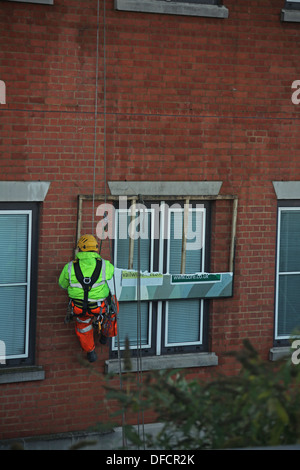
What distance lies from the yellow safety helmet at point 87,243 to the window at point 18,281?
0.66 m

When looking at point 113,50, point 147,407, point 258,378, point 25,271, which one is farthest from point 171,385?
point 113,50

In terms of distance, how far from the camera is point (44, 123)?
346 inches

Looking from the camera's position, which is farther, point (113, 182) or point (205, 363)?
point (205, 363)

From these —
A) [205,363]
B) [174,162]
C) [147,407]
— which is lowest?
[205,363]

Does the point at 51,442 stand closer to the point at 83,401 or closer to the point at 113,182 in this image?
the point at 83,401

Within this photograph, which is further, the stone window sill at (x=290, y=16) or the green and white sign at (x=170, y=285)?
the stone window sill at (x=290, y=16)

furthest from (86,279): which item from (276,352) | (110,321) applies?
(276,352)

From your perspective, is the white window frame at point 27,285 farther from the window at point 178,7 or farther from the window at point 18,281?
the window at point 178,7

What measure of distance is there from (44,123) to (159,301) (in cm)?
255

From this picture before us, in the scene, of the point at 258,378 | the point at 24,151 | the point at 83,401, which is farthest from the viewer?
the point at 83,401

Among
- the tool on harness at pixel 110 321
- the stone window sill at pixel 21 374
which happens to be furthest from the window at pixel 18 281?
the tool on harness at pixel 110 321

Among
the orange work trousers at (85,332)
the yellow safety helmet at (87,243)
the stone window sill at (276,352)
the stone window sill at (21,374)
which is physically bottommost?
the stone window sill at (21,374)

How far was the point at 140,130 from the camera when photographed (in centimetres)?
926

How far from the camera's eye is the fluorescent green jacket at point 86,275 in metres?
8.54
